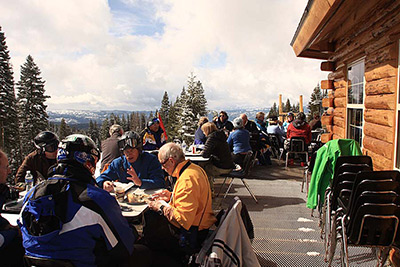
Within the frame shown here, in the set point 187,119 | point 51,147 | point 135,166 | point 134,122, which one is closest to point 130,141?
point 135,166

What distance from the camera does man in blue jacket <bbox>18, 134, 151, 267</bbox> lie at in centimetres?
182

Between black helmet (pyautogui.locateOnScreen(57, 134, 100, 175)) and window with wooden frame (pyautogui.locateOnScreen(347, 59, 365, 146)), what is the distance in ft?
16.5

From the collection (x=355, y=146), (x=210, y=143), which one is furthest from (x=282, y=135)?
(x=355, y=146)

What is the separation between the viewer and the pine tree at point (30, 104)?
99.6 ft

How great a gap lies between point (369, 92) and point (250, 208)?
292 cm

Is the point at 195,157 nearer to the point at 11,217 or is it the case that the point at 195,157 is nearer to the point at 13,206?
the point at 13,206

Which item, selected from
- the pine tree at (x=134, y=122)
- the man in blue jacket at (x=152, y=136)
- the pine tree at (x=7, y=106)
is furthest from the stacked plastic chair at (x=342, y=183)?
the pine tree at (x=134, y=122)

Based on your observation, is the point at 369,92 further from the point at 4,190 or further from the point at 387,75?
the point at 4,190

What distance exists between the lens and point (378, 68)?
4.39 meters

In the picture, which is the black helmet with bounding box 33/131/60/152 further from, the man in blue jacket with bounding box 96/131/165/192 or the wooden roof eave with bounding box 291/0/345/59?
the wooden roof eave with bounding box 291/0/345/59

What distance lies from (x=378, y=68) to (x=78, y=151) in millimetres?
4438

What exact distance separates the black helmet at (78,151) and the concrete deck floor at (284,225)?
2.50 metres

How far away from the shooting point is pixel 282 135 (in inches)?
435

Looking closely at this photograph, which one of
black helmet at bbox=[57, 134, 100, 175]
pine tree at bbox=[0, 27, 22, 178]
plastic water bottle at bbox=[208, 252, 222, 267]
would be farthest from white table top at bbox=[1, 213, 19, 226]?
pine tree at bbox=[0, 27, 22, 178]
